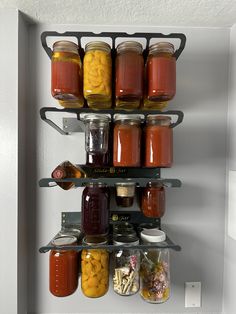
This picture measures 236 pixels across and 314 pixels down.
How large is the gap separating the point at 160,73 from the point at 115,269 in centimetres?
69

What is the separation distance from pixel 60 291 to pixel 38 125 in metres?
0.65

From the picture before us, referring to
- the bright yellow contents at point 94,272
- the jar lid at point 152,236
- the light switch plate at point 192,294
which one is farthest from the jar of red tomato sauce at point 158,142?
the light switch plate at point 192,294

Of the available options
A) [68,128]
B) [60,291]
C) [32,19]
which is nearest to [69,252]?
[60,291]

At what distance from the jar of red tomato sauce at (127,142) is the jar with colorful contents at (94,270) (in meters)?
0.30

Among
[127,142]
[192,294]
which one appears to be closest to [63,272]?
[127,142]

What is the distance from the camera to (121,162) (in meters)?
0.75

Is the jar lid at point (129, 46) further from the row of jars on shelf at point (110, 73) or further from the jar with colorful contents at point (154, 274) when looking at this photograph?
the jar with colorful contents at point (154, 274)

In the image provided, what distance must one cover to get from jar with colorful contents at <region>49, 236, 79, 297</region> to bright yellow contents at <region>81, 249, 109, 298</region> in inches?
1.4

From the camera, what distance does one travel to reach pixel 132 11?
88 cm

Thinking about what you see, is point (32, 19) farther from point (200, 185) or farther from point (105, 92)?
point (200, 185)

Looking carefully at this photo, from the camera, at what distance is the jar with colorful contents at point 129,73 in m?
0.70

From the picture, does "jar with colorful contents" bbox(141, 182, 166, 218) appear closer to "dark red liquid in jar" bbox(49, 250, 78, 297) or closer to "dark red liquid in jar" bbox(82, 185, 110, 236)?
"dark red liquid in jar" bbox(82, 185, 110, 236)

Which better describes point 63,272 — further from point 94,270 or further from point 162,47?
point 162,47

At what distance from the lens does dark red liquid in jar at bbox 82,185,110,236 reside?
0.76 m
